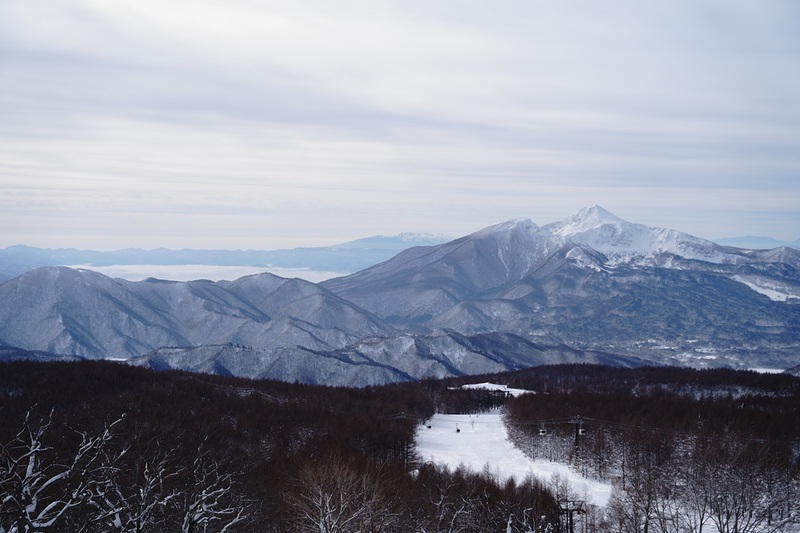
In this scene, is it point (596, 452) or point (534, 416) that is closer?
point (596, 452)

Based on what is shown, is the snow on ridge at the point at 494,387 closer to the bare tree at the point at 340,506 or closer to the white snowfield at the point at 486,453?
the white snowfield at the point at 486,453

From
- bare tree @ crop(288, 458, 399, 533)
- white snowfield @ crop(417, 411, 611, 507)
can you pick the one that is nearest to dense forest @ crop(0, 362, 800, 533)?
bare tree @ crop(288, 458, 399, 533)


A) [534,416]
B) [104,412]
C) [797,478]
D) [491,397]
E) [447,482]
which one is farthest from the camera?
[491,397]

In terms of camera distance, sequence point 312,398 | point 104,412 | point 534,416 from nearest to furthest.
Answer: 1. point 104,412
2. point 534,416
3. point 312,398

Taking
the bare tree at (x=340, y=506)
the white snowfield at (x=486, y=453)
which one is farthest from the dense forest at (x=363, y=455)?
the white snowfield at (x=486, y=453)

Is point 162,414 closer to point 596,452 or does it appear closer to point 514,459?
point 514,459

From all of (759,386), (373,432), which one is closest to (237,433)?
(373,432)

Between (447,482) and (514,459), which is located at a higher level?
(447,482)
